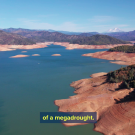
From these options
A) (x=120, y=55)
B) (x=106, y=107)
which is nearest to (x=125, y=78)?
(x=106, y=107)

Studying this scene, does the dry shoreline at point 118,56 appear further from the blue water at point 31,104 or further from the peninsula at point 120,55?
the blue water at point 31,104

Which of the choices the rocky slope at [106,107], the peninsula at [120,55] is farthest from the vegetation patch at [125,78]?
the peninsula at [120,55]

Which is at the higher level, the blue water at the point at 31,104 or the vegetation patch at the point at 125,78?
the vegetation patch at the point at 125,78

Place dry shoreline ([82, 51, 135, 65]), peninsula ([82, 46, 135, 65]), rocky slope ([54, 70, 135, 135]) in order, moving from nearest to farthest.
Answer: rocky slope ([54, 70, 135, 135]) → dry shoreline ([82, 51, 135, 65]) → peninsula ([82, 46, 135, 65])

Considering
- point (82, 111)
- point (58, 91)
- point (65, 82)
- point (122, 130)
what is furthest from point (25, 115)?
point (65, 82)

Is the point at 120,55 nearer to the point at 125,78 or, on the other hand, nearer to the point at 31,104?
the point at 125,78

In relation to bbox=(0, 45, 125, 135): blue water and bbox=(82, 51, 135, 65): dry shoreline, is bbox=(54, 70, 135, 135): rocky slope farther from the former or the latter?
bbox=(82, 51, 135, 65): dry shoreline

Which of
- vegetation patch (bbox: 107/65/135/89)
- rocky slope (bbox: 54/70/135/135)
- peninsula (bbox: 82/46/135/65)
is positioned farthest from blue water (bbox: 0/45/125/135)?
peninsula (bbox: 82/46/135/65)

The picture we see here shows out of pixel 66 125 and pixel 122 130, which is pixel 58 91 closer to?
pixel 66 125

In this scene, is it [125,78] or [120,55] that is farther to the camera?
[120,55]

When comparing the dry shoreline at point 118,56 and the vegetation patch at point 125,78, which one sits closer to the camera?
the vegetation patch at point 125,78

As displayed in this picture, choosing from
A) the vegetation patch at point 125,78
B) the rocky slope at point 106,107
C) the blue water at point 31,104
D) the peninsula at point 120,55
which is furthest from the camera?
the peninsula at point 120,55
